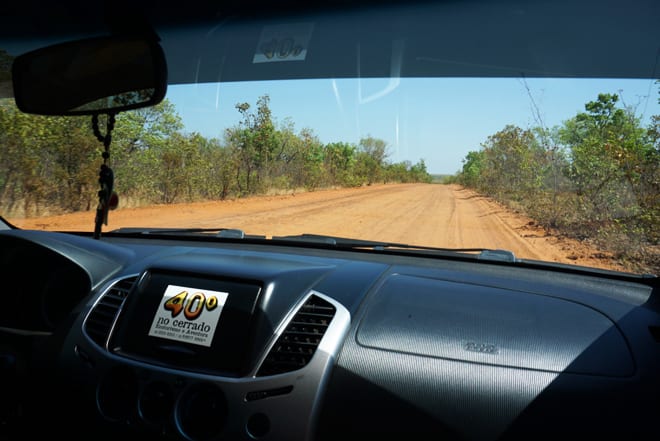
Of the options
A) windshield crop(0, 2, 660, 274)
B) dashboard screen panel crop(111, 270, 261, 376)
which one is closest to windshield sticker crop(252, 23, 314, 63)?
windshield crop(0, 2, 660, 274)

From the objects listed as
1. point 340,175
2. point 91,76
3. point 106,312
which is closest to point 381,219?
point 340,175

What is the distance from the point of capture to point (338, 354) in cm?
202

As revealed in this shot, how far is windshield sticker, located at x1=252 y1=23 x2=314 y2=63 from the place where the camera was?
302cm

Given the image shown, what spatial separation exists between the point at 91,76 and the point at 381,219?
2.04 m

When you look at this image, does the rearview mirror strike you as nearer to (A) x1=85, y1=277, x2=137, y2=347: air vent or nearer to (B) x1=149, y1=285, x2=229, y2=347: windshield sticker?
(A) x1=85, y1=277, x2=137, y2=347: air vent

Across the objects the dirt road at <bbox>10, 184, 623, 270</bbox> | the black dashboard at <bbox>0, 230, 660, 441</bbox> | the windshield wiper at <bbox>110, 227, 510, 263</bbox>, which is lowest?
the black dashboard at <bbox>0, 230, 660, 441</bbox>

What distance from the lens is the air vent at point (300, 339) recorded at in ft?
6.51

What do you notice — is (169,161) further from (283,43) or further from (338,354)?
(338,354)

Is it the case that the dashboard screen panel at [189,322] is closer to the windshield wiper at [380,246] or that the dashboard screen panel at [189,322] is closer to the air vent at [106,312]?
the air vent at [106,312]

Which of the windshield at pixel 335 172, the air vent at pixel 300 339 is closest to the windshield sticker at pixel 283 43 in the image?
the windshield at pixel 335 172

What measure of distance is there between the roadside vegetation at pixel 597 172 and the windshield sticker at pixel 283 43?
115cm

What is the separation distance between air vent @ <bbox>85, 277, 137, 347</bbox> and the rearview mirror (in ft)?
3.45

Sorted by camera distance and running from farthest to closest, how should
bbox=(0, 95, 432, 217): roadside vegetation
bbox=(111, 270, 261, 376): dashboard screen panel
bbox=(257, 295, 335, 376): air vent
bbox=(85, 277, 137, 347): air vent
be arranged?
bbox=(0, 95, 432, 217): roadside vegetation → bbox=(85, 277, 137, 347): air vent → bbox=(111, 270, 261, 376): dashboard screen panel → bbox=(257, 295, 335, 376): air vent

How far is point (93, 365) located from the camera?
89.4 inches
